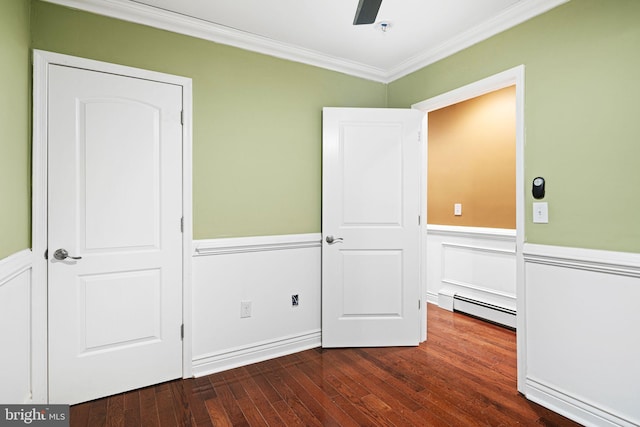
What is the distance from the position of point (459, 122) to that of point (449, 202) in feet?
3.00

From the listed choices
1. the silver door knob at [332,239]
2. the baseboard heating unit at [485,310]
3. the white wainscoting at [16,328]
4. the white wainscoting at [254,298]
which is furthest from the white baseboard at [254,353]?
the baseboard heating unit at [485,310]

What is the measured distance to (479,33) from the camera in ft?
8.14

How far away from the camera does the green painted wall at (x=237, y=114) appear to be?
2.16 m

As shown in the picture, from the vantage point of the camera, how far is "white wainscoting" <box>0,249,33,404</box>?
157 centimetres

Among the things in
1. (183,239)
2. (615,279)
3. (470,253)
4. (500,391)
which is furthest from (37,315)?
(470,253)

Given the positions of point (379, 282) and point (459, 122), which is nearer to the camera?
point (379, 282)

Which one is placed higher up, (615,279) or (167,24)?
(167,24)

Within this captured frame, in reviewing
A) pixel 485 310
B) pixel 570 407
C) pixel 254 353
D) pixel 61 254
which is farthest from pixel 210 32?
pixel 485 310

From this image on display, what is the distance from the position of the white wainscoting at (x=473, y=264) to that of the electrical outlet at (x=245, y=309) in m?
2.33

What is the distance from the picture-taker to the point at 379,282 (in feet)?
9.76

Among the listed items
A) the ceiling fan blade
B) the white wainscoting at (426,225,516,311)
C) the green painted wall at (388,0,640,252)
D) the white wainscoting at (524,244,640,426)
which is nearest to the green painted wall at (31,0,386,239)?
A: the ceiling fan blade

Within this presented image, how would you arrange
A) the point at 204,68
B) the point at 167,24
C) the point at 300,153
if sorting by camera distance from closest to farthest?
1. the point at 167,24
2. the point at 204,68
3. the point at 300,153

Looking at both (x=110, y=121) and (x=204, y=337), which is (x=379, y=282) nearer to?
(x=204, y=337)

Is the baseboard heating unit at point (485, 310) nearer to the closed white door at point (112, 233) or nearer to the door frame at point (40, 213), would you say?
the closed white door at point (112, 233)
